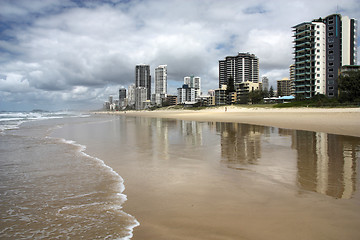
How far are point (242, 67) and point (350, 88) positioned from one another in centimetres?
13802

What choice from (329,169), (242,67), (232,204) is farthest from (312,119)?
(242,67)

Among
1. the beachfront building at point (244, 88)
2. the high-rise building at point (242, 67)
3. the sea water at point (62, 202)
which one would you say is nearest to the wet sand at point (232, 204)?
the sea water at point (62, 202)

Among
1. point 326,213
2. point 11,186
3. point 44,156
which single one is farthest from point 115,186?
point 44,156

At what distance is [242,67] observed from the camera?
597ft

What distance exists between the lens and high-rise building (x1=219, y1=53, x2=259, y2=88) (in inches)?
7136

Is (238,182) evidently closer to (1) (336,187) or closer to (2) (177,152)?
(1) (336,187)

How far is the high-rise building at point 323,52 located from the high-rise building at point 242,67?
108 m

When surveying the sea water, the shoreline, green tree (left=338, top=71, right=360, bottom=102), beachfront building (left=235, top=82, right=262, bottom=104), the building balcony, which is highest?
the building balcony

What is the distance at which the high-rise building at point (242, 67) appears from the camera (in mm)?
181250

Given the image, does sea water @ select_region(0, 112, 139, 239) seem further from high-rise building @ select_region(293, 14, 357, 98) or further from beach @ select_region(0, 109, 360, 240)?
high-rise building @ select_region(293, 14, 357, 98)

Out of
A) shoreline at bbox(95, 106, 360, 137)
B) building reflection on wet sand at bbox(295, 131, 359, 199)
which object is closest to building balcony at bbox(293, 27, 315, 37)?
shoreline at bbox(95, 106, 360, 137)

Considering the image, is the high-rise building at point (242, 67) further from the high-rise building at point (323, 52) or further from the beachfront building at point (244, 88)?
the high-rise building at point (323, 52)

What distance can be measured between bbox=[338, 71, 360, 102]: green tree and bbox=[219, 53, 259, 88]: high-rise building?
131 metres

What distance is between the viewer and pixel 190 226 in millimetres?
3717
